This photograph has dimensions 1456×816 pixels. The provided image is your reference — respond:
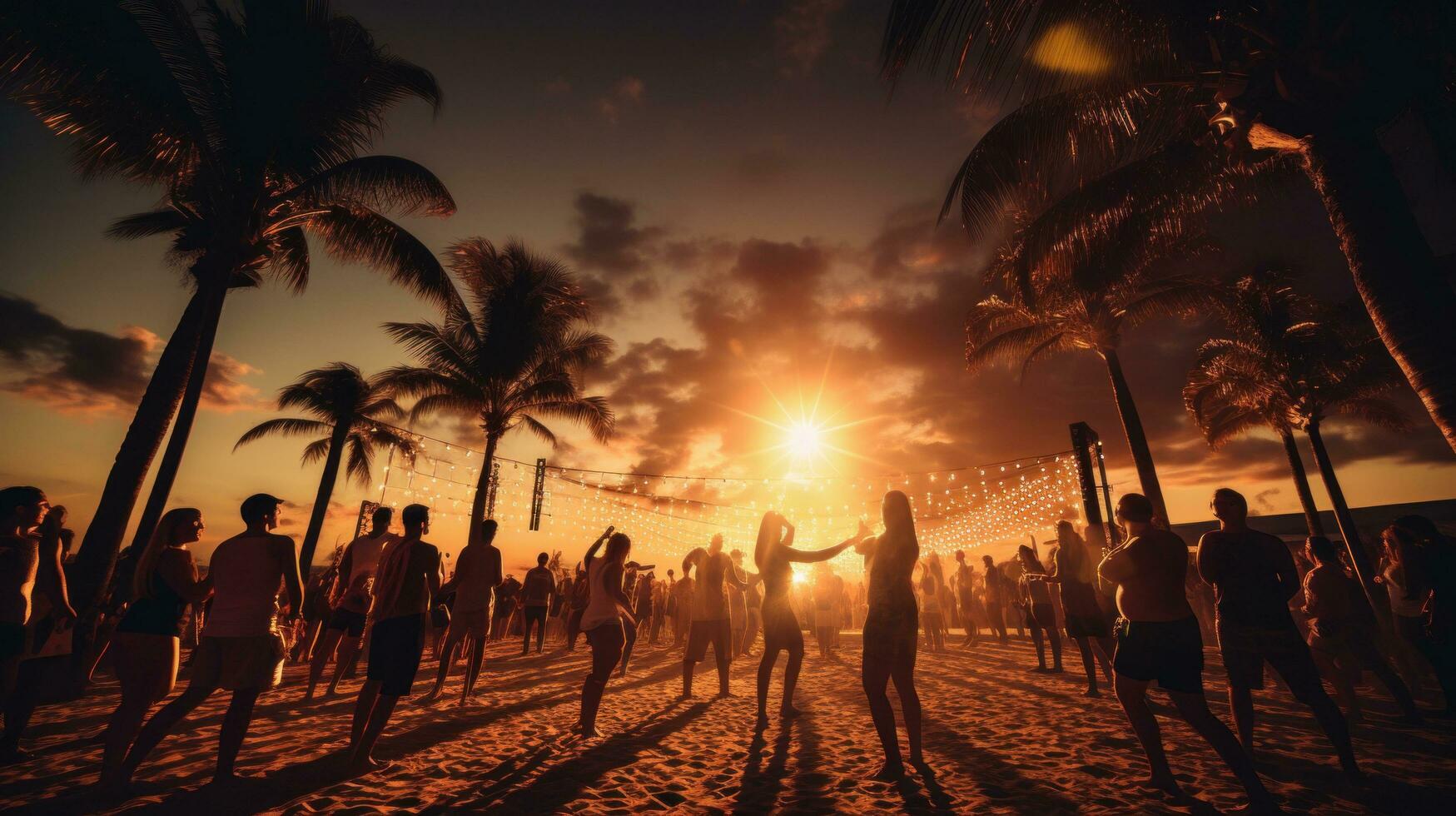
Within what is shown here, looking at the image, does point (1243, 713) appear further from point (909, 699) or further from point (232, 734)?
point (232, 734)

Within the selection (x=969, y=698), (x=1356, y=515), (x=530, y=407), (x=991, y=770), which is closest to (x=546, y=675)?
(x=969, y=698)

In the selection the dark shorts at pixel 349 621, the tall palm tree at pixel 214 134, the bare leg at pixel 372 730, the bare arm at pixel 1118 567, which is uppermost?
the tall palm tree at pixel 214 134

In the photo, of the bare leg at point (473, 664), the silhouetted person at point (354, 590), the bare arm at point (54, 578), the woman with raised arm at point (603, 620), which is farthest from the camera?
the bare leg at point (473, 664)

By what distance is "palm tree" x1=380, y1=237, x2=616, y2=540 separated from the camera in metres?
15.4

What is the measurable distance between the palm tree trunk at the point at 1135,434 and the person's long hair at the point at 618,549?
10.9m

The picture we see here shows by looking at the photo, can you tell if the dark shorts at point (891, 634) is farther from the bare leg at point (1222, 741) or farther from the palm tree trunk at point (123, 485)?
the palm tree trunk at point (123, 485)

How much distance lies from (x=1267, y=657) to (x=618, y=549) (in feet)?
15.7

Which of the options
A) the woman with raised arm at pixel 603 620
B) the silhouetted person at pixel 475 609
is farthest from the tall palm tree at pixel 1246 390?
the silhouetted person at pixel 475 609

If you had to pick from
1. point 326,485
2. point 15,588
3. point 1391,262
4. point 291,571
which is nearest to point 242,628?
point 291,571

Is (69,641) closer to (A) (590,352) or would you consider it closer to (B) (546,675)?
(B) (546,675)

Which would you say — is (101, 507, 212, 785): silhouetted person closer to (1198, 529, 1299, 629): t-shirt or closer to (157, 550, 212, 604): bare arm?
(157, 550, 212, 604): bare arm

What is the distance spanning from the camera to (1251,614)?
3.70m

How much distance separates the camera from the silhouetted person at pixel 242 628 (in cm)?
317

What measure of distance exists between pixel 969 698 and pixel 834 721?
2134mm
